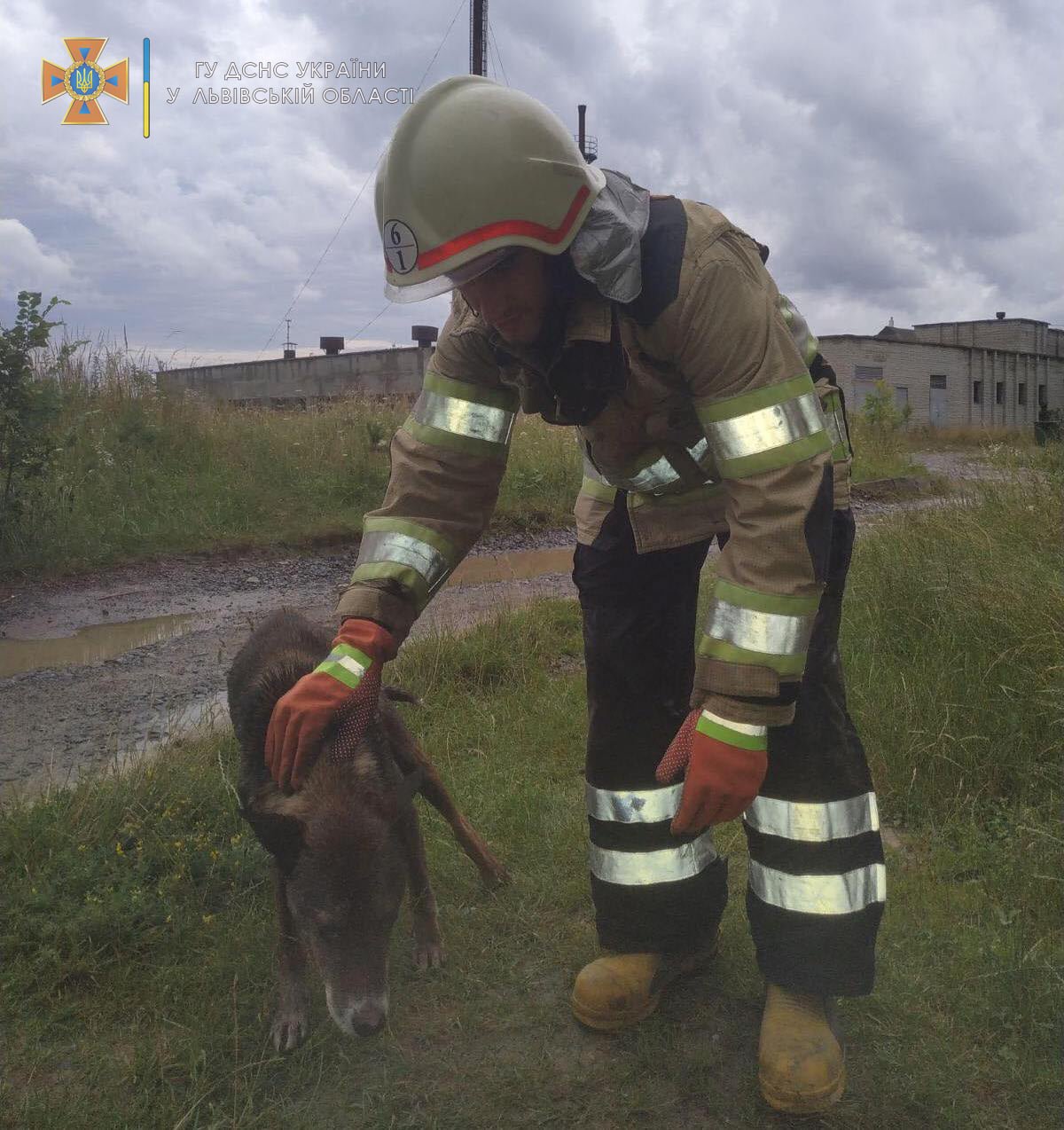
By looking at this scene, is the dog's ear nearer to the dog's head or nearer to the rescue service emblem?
the dog's head

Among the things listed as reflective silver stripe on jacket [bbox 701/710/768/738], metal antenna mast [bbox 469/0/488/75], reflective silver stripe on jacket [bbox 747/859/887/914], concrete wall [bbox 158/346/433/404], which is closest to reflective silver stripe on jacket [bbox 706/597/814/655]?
reflective silver stripe on jacket [bbox 701/710/768/738]

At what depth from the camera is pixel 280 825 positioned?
206cm

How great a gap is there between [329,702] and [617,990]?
101 cm

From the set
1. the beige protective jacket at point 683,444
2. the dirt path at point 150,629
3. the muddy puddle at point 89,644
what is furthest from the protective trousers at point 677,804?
the muddy puddle at point 89,644

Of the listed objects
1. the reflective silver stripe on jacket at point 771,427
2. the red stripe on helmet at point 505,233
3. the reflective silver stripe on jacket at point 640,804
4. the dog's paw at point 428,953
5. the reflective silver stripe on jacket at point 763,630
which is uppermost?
the red stripe on helmet at point 505,233

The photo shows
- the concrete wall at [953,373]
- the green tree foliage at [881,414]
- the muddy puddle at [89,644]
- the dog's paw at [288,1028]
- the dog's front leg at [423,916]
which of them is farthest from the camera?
the concrete wall at [953,373]

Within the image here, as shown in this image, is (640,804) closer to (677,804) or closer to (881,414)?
(677,804)

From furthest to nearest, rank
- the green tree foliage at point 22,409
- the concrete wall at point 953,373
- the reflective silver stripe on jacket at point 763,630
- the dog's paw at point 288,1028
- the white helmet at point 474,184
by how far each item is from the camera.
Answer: the concrete wall at point 953,373 → the green tree foliage at point 22,409 → the dog's paw at point 288,1028 → the white helmet at point 474,184 → the reflective silver stripe on jacket at point 763,630

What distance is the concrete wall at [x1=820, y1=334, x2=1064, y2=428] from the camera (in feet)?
116

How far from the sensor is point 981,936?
2.63 meters

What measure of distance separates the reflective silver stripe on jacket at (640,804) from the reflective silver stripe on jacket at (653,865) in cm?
9

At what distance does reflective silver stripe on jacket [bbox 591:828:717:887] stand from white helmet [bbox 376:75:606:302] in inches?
59.3

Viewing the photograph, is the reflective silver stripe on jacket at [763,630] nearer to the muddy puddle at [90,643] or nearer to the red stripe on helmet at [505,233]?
the red stripe on helmet at [505,233]

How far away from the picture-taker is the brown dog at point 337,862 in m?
2.08
